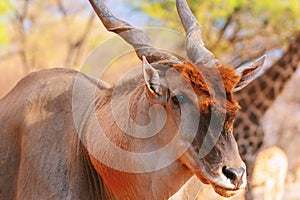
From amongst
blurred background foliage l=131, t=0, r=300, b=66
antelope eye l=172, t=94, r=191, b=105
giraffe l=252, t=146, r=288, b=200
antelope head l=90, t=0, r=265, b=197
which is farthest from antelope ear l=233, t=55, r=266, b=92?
blurred background foliage l=131, t=0, r=300, b=66

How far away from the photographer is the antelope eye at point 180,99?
3.88 meters

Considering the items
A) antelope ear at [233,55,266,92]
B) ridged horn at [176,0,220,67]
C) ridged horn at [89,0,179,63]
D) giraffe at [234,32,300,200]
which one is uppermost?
ridged horn at [89,0,179,63]

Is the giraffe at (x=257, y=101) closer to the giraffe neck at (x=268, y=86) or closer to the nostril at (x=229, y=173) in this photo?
the giraffe neck at (x=268, y=86)

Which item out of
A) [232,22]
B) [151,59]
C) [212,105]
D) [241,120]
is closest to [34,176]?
[151,59]

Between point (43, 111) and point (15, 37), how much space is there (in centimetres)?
1809

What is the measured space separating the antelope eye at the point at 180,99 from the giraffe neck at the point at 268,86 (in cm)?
651

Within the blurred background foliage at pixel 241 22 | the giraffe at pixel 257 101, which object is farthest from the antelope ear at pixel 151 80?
the blurred background foliage at pixel 241 22

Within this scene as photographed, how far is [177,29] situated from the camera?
11.0 meters

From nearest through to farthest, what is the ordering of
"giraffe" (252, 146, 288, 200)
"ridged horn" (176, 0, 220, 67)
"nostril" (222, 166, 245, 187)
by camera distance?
"nostril" (222, 166, 245, 187) → "ridged horn" (176, 0, 220, 67) → "giraffe" (252, 146, 288, 200)

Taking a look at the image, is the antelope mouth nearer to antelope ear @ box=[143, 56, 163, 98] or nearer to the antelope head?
the antelope head

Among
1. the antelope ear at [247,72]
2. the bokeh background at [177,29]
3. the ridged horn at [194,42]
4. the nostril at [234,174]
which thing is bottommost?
the bokeh background at [177,29]

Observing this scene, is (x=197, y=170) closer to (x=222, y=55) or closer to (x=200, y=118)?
(x=200, y=118)

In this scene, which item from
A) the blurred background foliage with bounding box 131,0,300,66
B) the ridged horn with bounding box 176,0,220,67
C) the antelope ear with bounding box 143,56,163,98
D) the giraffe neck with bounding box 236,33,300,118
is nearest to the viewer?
the antelope ear with bounding box 143,56,163,98

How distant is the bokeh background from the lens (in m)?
15.0
